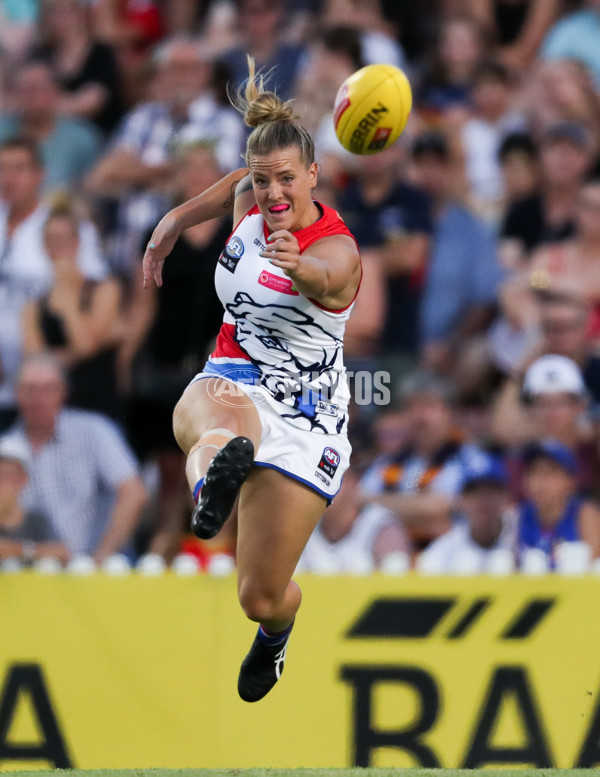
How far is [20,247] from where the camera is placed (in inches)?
365

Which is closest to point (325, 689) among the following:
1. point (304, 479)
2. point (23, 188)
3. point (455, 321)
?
point (304, 479)

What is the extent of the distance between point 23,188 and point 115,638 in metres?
3.84

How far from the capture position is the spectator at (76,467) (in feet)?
26.5

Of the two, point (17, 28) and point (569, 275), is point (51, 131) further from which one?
point (569, 275)

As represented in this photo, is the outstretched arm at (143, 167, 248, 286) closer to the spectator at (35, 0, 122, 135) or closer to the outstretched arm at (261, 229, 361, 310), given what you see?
the outstretched arm at (261, 229, 361, 310)

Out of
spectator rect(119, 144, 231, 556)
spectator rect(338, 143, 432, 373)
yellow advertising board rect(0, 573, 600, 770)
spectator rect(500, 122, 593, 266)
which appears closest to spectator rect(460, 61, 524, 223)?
spectator rect(500, 122, 593, 266)

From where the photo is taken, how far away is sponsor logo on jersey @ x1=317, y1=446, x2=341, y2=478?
570 centimetres

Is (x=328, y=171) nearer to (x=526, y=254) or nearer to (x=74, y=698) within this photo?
(x=526, y=254)

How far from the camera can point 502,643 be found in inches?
261

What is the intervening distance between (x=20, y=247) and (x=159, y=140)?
1.42 meters

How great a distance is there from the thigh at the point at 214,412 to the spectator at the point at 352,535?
2040 mm

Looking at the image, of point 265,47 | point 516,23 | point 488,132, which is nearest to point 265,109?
point 488,132

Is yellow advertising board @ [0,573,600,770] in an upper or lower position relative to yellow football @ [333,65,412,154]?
lower

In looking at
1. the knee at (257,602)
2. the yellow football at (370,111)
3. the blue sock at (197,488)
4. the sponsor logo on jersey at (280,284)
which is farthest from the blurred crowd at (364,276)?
the blue sock at (197,488)
